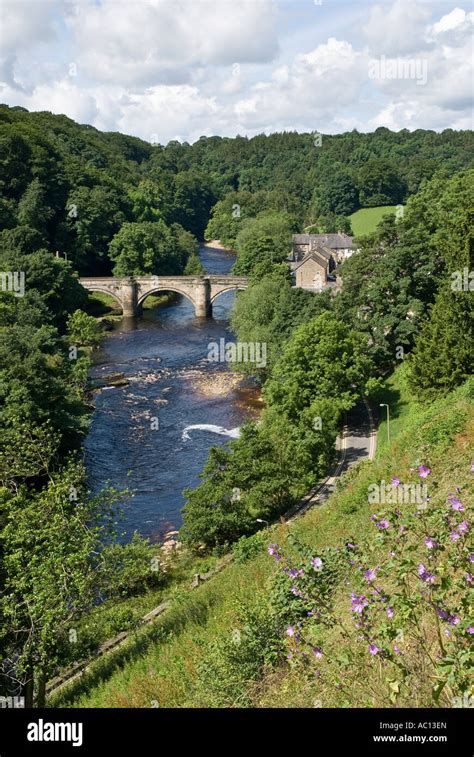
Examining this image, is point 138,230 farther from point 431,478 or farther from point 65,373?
point 431,478

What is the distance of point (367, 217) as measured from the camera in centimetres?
14500

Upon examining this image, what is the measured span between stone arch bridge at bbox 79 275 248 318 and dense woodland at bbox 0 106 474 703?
6426 millimetres

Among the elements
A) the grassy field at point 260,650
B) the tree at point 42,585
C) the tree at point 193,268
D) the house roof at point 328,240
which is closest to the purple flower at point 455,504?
the grassy field at point 260,650

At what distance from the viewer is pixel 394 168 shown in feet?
Result: 521

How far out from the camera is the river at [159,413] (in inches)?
1495

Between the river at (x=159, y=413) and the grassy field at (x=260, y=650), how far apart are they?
8270mm

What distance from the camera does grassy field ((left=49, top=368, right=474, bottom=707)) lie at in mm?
8172

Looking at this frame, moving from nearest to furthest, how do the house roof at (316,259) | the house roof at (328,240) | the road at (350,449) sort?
the road at (350,449) → the house roof at (316,259) → the house roof at (328,240)

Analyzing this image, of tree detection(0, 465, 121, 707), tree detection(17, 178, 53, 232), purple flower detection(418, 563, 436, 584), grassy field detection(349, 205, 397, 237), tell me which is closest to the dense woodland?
tree detection(0, 465, 121, 707)

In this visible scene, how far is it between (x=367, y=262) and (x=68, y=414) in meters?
26.9

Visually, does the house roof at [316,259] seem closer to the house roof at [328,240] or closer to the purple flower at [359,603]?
the house roof at [328,240]

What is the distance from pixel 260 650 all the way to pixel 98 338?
6050 cm

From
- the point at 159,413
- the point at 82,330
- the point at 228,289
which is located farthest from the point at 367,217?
the point at 159,413

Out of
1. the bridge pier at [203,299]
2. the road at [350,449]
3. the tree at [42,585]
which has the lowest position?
the road at [350,449]
